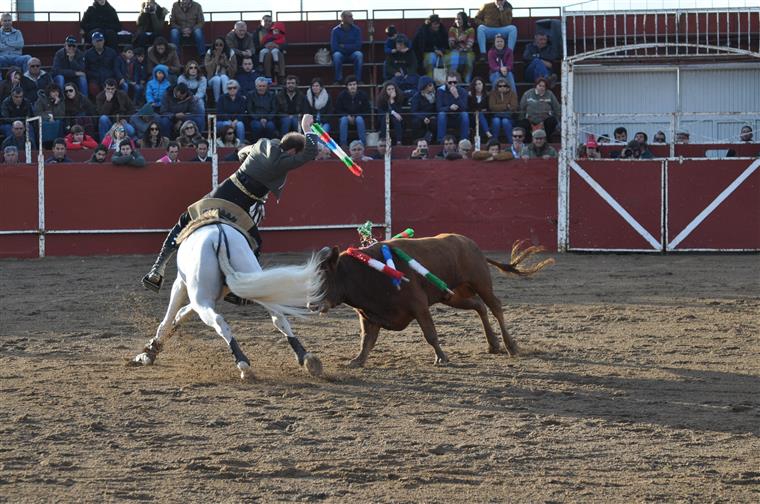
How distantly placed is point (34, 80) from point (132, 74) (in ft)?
5.48

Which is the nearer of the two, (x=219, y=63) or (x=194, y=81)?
(x=194, y=81)

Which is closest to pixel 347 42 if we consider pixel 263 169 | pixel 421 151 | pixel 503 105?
pixel 503 105

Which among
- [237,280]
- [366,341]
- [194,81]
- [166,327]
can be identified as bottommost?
[366,341]

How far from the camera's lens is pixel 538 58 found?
2098 cm

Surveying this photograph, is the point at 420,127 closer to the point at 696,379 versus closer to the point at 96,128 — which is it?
the point at 96,128

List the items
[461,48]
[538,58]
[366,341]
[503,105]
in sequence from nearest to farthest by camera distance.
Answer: [366,341]
[503,105]
[461,48]
[538,58]

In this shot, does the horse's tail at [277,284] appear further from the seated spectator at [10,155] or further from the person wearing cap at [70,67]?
the person wearing cap at [70,67]

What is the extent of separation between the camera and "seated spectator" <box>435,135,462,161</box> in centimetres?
1741

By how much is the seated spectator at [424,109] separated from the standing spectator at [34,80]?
5.60 m

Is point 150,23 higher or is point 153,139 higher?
point 150,23

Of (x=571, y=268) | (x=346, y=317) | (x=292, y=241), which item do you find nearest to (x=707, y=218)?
(x=571, y=268)

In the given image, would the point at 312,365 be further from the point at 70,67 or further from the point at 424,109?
the point at 70,67

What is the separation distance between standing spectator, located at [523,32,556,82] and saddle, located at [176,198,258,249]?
12.8m

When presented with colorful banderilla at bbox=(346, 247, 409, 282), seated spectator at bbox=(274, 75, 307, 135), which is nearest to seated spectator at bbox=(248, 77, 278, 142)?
seated spectator at bbox=(274, 75, 307, 135)
